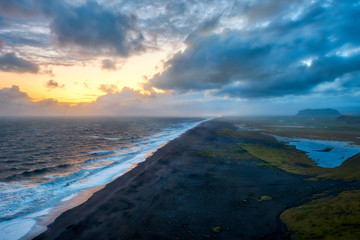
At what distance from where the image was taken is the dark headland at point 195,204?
12680 mm

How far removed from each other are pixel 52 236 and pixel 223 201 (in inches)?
548

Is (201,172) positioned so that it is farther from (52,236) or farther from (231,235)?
(52,236)

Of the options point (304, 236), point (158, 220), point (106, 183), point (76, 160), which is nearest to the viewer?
point (304, 236)

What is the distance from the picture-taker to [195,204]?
16.6 meters

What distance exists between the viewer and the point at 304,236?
1148 cm

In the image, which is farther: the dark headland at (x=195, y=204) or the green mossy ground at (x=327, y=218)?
the dark headland at (x=195, y=204)

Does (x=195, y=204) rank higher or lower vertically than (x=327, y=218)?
lower

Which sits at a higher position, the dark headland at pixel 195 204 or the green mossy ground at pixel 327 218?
the green mossy ground at pixel 327 218

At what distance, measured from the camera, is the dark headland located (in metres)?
12.7

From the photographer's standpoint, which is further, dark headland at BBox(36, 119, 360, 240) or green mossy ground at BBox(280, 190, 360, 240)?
dark headland at BBox(36, 119, 360, 240)

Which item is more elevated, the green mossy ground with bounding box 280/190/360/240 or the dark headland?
the green mossy ground with bounding box 280/190/360/240

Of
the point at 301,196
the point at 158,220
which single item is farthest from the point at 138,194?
the point at 301,196

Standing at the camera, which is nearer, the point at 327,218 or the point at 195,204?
the point at 327,218

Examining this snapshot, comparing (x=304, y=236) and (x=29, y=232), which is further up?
(x=304, y=236)
